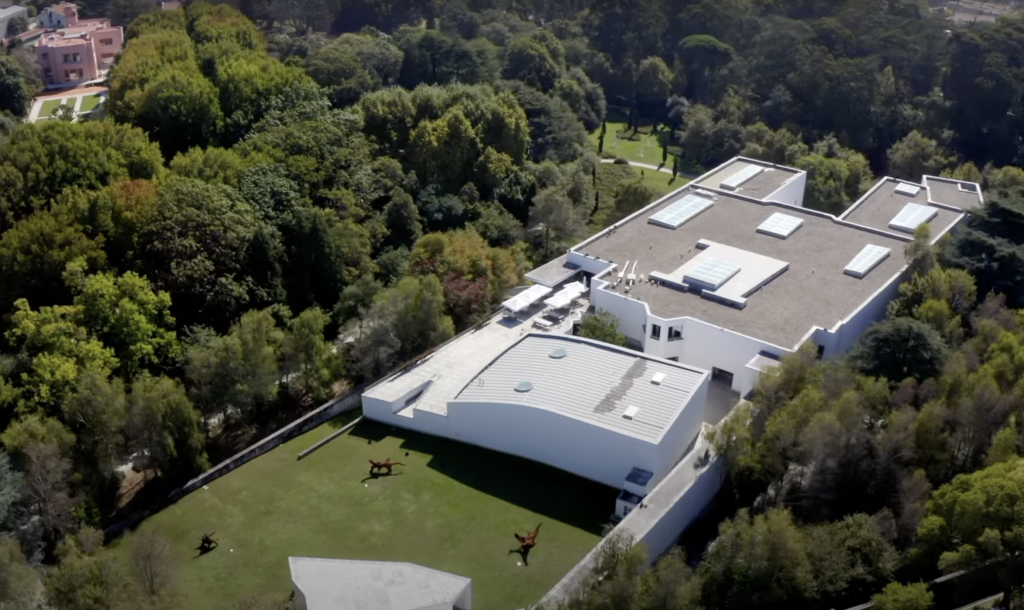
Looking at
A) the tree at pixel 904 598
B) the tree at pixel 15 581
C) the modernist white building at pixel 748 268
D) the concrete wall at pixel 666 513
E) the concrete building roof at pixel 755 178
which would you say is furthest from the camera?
the concrete building roof at pixel 755 178

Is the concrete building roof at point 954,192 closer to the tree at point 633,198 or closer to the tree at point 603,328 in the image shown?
the tree at point 633,198

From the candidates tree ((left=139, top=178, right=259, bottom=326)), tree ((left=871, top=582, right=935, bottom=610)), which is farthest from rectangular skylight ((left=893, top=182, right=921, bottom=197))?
tree ((left=139, top=178, right=259, bottom=326))

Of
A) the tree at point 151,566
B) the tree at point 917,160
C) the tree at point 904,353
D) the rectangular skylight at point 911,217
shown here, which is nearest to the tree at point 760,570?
the tree at point 904,353

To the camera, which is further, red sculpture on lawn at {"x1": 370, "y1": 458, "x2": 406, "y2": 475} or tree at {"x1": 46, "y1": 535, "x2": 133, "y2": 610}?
red sculpture on lawn at {"x1": 370, "y1": 458, "x2": 406, "y2": 475}

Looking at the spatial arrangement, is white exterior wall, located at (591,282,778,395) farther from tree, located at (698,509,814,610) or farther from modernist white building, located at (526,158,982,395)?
tree, located at (698,509,814,610)

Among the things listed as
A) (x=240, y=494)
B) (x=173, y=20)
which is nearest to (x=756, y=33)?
(x=173, y=20)

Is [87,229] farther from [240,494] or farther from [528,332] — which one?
[528,332]
